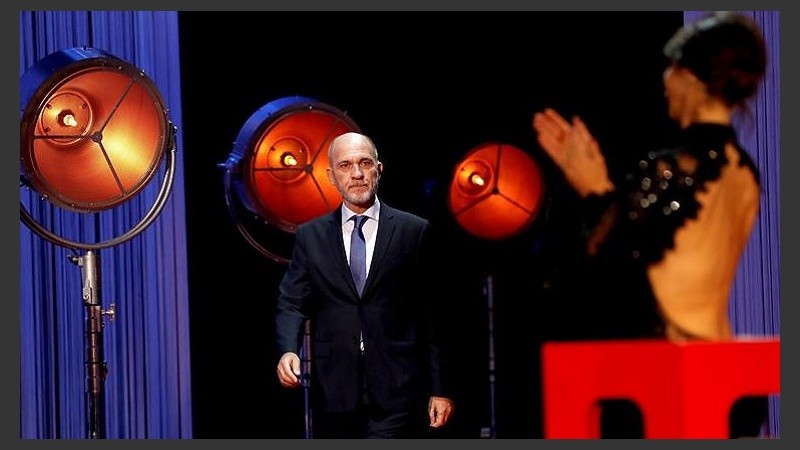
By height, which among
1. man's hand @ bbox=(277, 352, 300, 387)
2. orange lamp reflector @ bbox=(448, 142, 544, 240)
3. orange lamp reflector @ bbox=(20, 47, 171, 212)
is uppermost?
orange lamp reflector @ bbox=(20, 47, 171, 212)

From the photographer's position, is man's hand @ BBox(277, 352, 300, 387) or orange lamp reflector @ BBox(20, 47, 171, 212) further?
orange lamp reflector @ BBox(20, 47, 171, 212)

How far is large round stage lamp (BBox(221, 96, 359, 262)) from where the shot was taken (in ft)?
21.3

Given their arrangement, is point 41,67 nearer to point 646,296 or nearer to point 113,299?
point 113,299

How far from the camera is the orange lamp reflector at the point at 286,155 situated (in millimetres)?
6484

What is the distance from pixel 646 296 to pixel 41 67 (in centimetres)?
263

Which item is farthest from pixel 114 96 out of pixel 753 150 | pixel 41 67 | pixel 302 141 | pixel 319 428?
pixel 753 150

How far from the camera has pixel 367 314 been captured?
6.11 metres

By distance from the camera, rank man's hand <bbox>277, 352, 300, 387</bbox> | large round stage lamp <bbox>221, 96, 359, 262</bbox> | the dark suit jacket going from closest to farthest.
Answer: man's hand <bbox>277, 352, 300, 387</bbox>, the dark suit jacket, large round stage lamp <bbox>221, 96, 359, 262</bbox>

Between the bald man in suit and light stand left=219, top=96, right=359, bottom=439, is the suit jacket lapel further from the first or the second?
light stand left=219, top=96, right=359, bottom=439

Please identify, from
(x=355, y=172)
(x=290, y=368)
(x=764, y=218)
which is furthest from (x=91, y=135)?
(x=764, y=218)

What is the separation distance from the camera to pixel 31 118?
20.7 feet

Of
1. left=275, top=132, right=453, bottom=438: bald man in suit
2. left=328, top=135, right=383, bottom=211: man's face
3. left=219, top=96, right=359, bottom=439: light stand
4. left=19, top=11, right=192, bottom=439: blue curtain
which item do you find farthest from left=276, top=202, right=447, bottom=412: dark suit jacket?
left=19, top=11, right=192, bottom=439: blue curtain

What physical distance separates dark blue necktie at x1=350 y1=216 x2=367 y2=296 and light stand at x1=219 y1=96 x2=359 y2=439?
38cm

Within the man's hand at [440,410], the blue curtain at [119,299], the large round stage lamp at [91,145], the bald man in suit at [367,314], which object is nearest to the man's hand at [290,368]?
the bald man in suit at [367,314]
